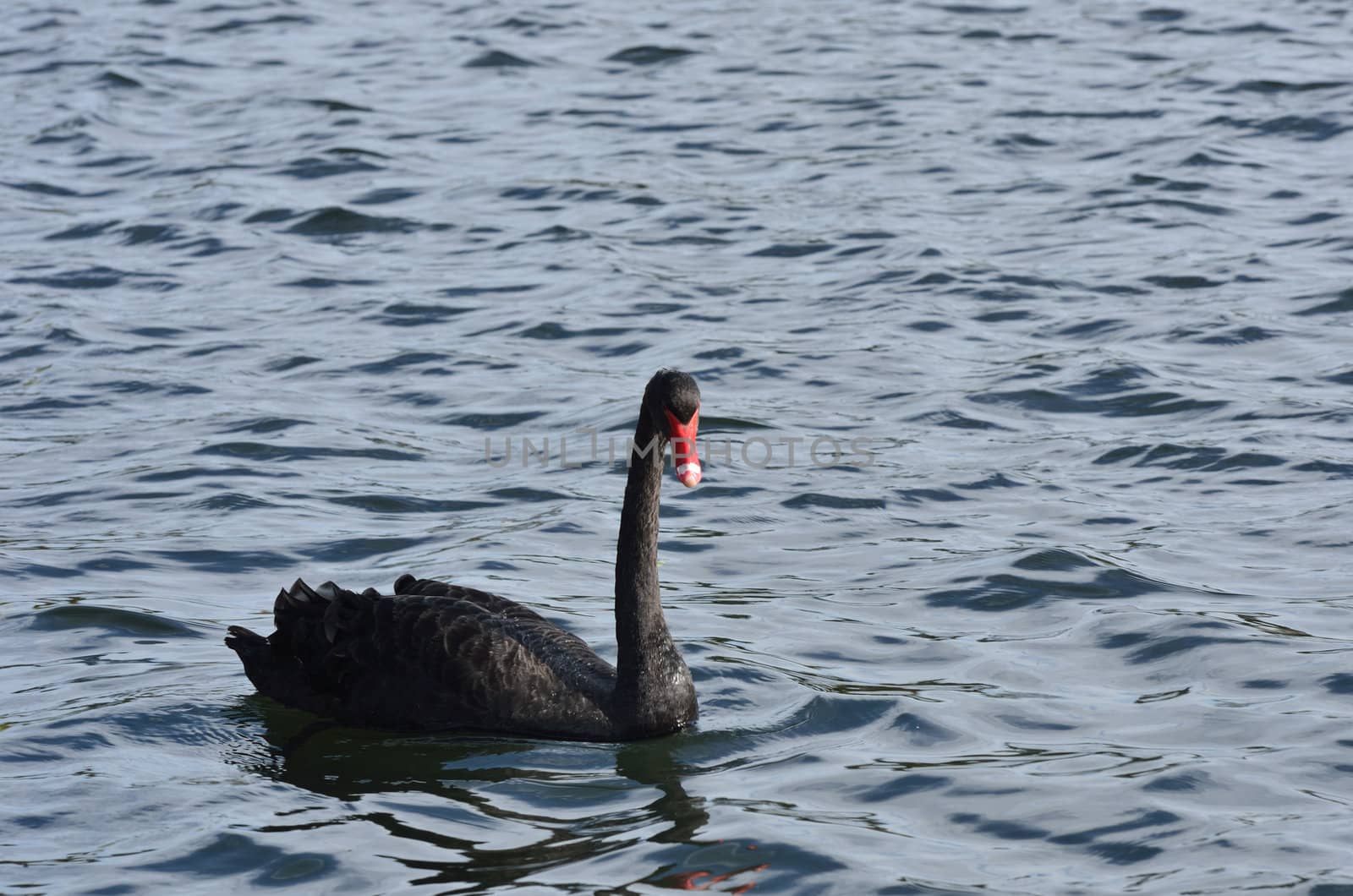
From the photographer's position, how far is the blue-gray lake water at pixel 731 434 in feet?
18.7

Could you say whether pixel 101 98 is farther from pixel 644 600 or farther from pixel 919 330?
pixel 644 600

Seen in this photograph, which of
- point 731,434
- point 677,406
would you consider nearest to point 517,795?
point 677,406

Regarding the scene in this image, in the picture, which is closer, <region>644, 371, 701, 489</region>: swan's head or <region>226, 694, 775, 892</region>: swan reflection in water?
<region>226, 694, 775, 892</region>: swan reflection in water

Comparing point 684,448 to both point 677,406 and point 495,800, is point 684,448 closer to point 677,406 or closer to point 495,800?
point 677,406

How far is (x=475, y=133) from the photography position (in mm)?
17641

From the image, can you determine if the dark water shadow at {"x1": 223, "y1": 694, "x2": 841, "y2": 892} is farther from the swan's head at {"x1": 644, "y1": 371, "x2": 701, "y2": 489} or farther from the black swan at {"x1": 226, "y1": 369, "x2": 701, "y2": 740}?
the swan's head at {"x1": 644, "y1": 371, "x2": 701, "y2": 489}

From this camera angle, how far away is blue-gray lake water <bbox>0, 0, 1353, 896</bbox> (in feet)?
18.7

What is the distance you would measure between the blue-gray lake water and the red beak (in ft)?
3.49

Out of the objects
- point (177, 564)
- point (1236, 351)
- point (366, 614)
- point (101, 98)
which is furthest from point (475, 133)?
point (366, 614)

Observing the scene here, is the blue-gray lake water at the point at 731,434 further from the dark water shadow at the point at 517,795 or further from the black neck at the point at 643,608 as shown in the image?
the black neck at the point at 643,608

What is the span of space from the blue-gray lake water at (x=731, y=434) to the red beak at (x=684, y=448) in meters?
1.07

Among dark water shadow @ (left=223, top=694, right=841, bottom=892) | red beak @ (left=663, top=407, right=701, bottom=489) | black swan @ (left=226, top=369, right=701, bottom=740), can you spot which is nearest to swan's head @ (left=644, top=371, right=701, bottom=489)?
red beak @ (left=663, top=407, right=701, bottom=489)

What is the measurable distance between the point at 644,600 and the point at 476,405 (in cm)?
466

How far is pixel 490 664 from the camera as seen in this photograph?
633 cm
